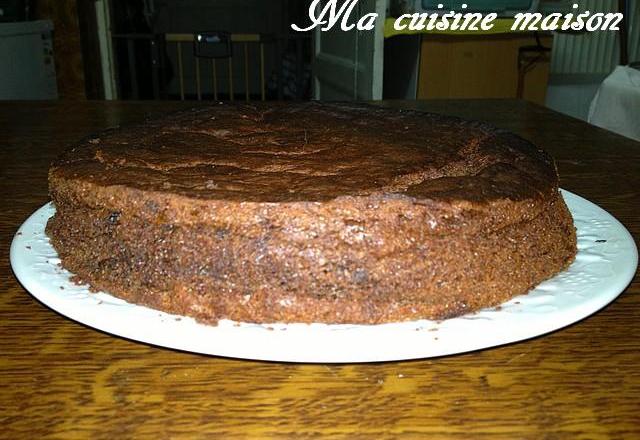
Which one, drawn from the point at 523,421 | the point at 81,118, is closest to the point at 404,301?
the point at 523,421

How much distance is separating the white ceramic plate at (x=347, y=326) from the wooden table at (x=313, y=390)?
0.04 meters

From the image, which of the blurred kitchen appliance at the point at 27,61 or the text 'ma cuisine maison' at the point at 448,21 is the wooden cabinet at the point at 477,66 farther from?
the blurred kitchen appliance at the point at 27,61

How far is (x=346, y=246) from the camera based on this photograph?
29.0 inches

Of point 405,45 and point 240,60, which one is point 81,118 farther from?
point 240,60

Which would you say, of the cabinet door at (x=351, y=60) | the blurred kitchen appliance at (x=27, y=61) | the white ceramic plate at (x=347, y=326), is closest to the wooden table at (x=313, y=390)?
the white ceramic plate at (x=347, y=326)

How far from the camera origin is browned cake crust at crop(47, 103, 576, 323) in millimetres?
732

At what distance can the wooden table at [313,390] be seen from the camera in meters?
0.58

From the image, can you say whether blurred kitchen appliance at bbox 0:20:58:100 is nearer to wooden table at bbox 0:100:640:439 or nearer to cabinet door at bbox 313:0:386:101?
cabinet door at bbox 313:0:386:101

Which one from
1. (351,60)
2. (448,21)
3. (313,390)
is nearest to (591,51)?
(448,21)

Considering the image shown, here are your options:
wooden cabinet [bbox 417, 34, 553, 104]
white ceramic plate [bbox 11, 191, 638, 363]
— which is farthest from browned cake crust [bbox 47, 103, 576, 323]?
wooden cabinet [bbox 417, 34, 553, 104]

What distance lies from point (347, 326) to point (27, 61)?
3.62 meters

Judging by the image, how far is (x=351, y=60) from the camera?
3.52 metres

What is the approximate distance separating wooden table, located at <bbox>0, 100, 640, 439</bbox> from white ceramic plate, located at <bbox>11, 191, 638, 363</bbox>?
4 centimetres

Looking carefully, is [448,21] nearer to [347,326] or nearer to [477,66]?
[477,66]
